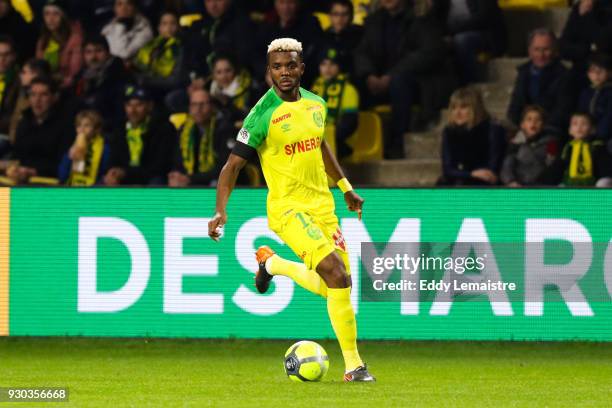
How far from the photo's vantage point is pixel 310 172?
9656mm

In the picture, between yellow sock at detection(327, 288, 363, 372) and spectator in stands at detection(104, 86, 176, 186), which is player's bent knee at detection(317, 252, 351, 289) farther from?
spectator in stands at detection(104, 86, 176, 186)

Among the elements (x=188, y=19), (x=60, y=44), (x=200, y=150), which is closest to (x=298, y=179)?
(x=200, y=150)

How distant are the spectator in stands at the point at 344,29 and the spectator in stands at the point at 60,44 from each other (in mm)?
2920

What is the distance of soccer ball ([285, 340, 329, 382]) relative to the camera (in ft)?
31.2

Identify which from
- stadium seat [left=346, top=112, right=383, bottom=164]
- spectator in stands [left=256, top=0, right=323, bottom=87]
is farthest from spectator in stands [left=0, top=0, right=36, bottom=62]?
stadium seat [left=346, top=112, right=383, bottom=164]

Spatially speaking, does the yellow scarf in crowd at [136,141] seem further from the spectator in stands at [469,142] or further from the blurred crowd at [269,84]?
the spectator in stands at [469,142]

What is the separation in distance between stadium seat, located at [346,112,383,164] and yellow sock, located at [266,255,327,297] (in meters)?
5.80

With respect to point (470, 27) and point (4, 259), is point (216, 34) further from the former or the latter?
point (4, 259)

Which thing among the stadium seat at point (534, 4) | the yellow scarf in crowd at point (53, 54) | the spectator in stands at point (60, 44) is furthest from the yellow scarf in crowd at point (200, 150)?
the stadium seat at point (534, 4)

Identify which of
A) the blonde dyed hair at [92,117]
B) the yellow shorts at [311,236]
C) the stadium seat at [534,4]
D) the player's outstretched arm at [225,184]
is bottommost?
the yellow shorts at [311,236]

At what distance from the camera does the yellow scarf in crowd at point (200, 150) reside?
14961 millimetres

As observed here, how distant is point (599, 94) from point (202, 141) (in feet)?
12.3

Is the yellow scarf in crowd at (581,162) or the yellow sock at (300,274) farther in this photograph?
the yellow scarf in crowd at (581,162)

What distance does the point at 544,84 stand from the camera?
49.2 ft
